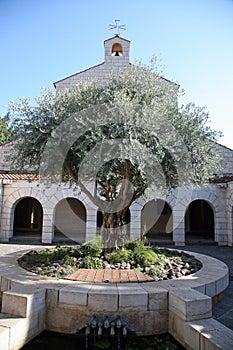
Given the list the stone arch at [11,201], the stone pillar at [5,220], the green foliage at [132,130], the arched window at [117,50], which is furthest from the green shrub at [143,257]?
the arched window at [117,50]

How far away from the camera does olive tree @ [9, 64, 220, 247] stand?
472 centimetres

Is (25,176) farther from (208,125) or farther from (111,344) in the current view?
(111,344)

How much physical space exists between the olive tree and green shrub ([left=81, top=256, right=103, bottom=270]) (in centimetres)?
74

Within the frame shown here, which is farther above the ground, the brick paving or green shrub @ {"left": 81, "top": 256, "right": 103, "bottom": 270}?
green shrub @ {"left": 81, "top": 256, "right": 103, "bottom": 270}

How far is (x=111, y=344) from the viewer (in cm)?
341

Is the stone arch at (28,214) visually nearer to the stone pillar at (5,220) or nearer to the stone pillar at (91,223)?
the stone pillar at (5,220)

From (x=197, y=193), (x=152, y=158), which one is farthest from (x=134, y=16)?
(x=197, y=193)

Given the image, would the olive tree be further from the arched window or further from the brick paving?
the arched window

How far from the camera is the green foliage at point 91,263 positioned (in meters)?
5.21

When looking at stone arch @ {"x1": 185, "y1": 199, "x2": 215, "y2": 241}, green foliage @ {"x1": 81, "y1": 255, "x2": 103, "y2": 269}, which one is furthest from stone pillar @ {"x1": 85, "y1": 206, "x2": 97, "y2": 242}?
green foliage @ {"x1": 81, "y1": 255, "x2": 103, "y2": 269}

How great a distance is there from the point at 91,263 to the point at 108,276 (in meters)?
0.72

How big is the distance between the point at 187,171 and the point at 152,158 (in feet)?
3.25

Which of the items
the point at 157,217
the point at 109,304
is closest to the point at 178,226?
the point at 157,217

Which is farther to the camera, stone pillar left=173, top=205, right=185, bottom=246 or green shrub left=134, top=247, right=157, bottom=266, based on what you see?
stone pillar left=173, top=205, right=185, bottom=246
